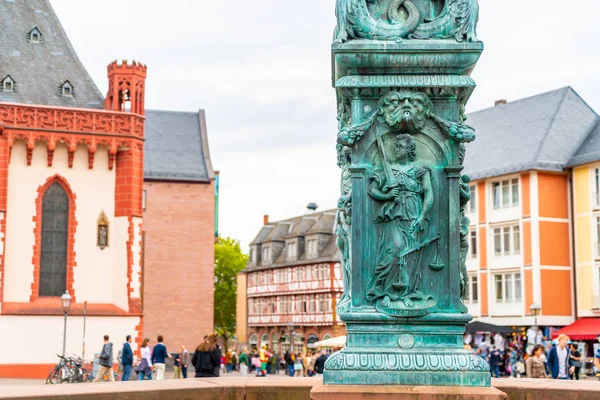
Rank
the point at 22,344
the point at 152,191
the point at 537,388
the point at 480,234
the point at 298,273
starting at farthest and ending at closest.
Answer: the point at 298,273 → the point at 152,191 → the point at 480,234 → the point at 22,344 → the point at 537,388

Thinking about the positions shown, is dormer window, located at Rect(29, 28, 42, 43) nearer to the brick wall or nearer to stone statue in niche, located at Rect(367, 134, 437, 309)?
the brick wall

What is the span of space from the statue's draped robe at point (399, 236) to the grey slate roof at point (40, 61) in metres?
33.6

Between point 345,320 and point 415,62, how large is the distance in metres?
1.99

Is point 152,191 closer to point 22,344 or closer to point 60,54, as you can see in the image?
point 60,54

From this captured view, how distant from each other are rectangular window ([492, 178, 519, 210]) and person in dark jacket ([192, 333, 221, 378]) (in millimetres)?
38108

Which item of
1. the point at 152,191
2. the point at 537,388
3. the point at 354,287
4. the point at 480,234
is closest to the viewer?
the point at 354,287

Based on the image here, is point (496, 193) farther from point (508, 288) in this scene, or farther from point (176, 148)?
point (176, 148)

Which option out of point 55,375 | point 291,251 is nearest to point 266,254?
point 291,251

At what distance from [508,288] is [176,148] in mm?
21686

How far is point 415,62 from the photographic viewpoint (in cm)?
739

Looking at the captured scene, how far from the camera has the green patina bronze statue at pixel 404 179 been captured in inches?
282

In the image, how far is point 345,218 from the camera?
751 cm

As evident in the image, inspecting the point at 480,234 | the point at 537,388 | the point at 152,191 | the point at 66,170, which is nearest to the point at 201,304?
the point at 152,191

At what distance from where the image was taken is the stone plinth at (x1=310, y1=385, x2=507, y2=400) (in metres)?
6.57
